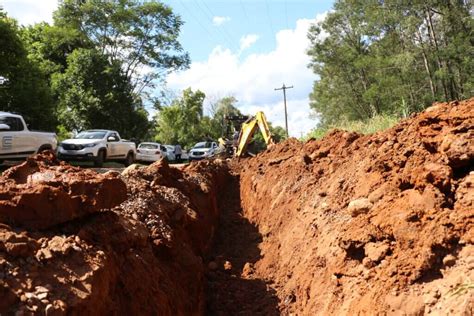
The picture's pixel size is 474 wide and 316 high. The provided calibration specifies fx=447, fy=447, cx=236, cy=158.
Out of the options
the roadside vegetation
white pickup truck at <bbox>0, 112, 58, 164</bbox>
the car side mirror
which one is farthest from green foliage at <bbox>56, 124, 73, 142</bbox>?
the car side mirror

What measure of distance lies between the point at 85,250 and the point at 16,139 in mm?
11208

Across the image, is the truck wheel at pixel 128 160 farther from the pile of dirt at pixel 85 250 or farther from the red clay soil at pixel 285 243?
the pile of dirt at pixel 85 250

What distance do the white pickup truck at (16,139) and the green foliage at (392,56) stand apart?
13.2 m

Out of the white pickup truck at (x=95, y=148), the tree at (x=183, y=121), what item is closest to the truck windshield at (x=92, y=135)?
the white pickup truck at (x=95, y=148)

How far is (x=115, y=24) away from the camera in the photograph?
3488cm

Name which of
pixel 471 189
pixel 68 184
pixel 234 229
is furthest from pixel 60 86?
pixel 471 189

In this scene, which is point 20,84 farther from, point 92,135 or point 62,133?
point 62,133

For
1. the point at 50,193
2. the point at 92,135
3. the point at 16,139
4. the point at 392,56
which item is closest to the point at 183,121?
the point at 392,56

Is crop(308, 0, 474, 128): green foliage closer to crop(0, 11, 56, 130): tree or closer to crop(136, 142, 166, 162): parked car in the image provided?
crop(136, 142, 166, 162): parked car

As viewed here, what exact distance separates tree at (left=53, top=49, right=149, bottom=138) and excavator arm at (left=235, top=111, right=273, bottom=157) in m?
13.9

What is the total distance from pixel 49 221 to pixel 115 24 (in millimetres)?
33848

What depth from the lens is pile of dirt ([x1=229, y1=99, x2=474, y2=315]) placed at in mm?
3488

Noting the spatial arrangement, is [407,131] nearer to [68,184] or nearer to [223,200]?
[68,184]

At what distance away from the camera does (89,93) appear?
29.1 m
